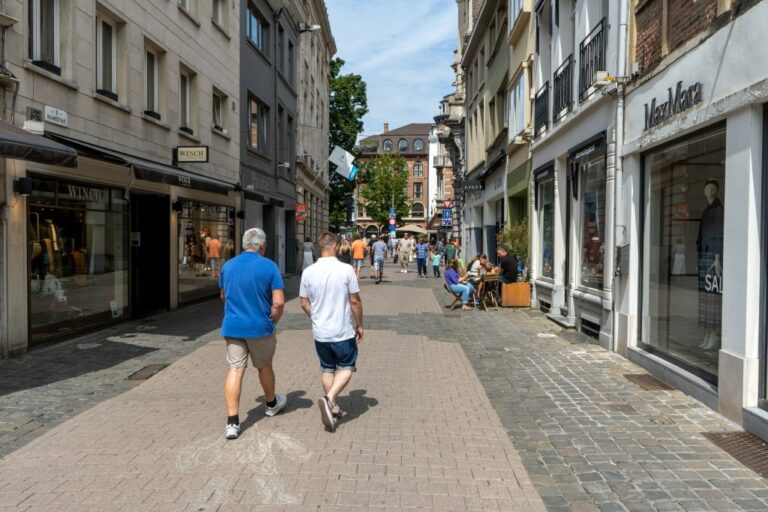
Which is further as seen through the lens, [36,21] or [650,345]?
[36,21]

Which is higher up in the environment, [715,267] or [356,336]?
[715,267]

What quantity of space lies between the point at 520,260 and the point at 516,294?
1304 mm

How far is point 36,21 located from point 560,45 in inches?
368

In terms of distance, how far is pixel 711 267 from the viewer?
653 centimetres

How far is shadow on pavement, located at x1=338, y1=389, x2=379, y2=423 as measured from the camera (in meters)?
5.87

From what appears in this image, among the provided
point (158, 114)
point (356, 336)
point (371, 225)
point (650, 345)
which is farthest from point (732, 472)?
point (371, 225)

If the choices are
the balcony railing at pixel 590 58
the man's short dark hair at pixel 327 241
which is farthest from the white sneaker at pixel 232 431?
the balcony railing at pixel 590 58

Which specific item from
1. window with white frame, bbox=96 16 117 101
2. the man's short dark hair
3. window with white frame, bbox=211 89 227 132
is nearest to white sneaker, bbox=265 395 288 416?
the man's short dark hair

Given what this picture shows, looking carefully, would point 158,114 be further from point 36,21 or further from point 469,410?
point 469,410

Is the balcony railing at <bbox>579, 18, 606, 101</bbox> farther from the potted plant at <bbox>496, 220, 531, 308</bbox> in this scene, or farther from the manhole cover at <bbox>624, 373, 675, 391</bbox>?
the potted plant at <bbox>496, 220, 531, 308</bbox>

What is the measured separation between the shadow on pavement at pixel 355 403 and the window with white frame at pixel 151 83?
27.8ft

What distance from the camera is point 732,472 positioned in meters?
4.45

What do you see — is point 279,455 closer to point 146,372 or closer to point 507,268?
point 146,372

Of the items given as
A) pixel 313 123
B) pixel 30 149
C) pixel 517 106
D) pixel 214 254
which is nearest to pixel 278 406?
pixel 30 149
